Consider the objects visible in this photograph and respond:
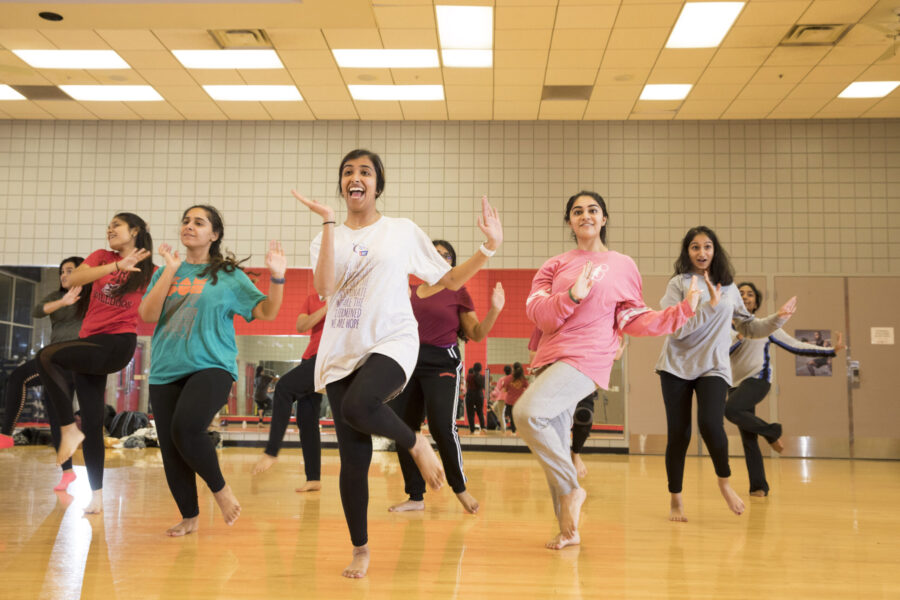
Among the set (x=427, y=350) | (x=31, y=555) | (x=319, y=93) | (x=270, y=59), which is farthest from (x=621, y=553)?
(x=319, y=93)

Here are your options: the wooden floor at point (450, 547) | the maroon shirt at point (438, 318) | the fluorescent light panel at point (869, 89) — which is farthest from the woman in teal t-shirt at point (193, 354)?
the fluorescent light panel at point (869, 89)

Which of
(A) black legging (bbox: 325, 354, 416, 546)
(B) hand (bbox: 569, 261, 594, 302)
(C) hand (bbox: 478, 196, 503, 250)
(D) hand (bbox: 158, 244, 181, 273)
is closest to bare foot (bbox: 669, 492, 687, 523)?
(B) hand (bbox: 569, 261, 594, 302)

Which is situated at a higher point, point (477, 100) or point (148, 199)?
point (477, 100)

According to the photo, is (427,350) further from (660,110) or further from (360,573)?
(660,110)

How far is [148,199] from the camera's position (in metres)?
8.88

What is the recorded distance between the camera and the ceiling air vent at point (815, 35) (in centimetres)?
630

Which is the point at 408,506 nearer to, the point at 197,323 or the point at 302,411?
the point at 302,411

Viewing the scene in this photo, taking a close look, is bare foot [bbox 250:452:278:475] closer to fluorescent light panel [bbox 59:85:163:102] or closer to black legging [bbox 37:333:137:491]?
black legging [bbox 37:333:137:491]

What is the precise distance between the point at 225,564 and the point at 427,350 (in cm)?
158

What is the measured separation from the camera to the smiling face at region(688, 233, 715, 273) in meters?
3.92

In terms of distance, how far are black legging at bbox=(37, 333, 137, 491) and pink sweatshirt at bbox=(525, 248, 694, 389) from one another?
2.19 meters

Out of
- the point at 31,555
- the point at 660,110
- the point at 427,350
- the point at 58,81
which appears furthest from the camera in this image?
the point at 660,110

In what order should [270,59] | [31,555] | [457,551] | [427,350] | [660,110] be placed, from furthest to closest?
[660,110], [270,59], [427,350], [457,551], [31,555]

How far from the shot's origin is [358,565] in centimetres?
250
